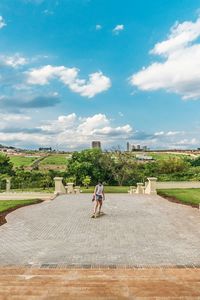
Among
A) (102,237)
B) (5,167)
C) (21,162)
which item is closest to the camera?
(102,237)

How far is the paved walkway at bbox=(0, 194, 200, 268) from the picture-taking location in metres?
8.12

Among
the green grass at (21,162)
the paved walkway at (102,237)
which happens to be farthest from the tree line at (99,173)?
the green grass at (21,162)

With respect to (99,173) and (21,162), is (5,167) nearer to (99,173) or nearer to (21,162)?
(99,173)

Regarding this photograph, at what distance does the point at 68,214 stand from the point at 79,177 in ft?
89.8

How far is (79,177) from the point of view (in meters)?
42.8

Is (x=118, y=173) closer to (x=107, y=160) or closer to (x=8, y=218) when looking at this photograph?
(x=107, y=160)

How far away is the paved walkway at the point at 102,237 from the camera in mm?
8117

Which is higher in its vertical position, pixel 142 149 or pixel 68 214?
A: pixel 142 149

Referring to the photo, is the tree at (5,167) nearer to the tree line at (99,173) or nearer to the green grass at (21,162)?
the tree line at (99,173)

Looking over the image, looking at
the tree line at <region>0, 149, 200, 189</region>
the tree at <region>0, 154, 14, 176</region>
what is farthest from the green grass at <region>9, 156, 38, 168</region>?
the tree line at <region>0, 149, 200, 189</region>

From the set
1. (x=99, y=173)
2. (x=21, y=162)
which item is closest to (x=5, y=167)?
(x=99, y=173)

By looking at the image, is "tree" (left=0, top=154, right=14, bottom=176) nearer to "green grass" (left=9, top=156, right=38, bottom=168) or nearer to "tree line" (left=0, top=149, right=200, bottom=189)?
"tree line" (left=0, top=149, right=200, bottom=189)

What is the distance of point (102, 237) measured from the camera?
10688mm

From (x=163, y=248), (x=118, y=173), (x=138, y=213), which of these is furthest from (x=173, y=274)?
(x=118, y=173)
